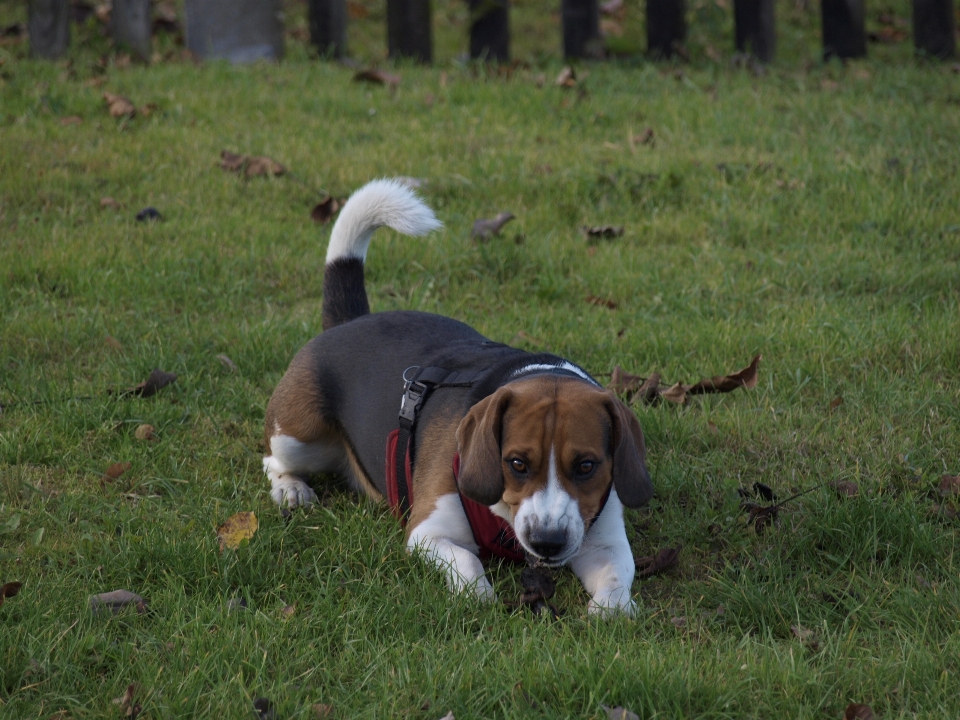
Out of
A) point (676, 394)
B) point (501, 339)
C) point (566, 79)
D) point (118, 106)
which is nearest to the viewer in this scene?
point (676, 394)

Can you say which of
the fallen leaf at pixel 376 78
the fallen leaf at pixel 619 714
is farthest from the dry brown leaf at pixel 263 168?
the fallen leaf at pixel 619 714

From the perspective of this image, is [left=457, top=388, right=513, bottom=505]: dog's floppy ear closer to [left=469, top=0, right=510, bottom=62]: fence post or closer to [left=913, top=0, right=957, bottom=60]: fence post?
[left=469, top=0, right=510, bottom=62]: fence post

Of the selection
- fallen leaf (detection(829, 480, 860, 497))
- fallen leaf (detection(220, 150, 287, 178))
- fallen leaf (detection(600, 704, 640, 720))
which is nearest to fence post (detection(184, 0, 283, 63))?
fallen leaf (detection(220, 150, 287, 178))

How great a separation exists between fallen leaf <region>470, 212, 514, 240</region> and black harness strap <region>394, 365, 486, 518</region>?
245cm

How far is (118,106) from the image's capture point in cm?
750

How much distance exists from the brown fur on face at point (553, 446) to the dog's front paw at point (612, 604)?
0.24m

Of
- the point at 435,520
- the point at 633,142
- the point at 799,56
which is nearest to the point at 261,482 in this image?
the point at 435,520

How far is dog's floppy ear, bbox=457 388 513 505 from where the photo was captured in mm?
3225

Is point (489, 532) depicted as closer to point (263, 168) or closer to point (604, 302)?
point (604, 302)

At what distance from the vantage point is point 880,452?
4.11 m

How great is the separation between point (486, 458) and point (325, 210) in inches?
141

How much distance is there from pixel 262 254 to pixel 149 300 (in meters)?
0.74

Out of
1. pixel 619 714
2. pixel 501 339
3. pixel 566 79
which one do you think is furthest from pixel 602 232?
pixel 619 714

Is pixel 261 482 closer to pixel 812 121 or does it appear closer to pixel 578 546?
pixel 578 546
